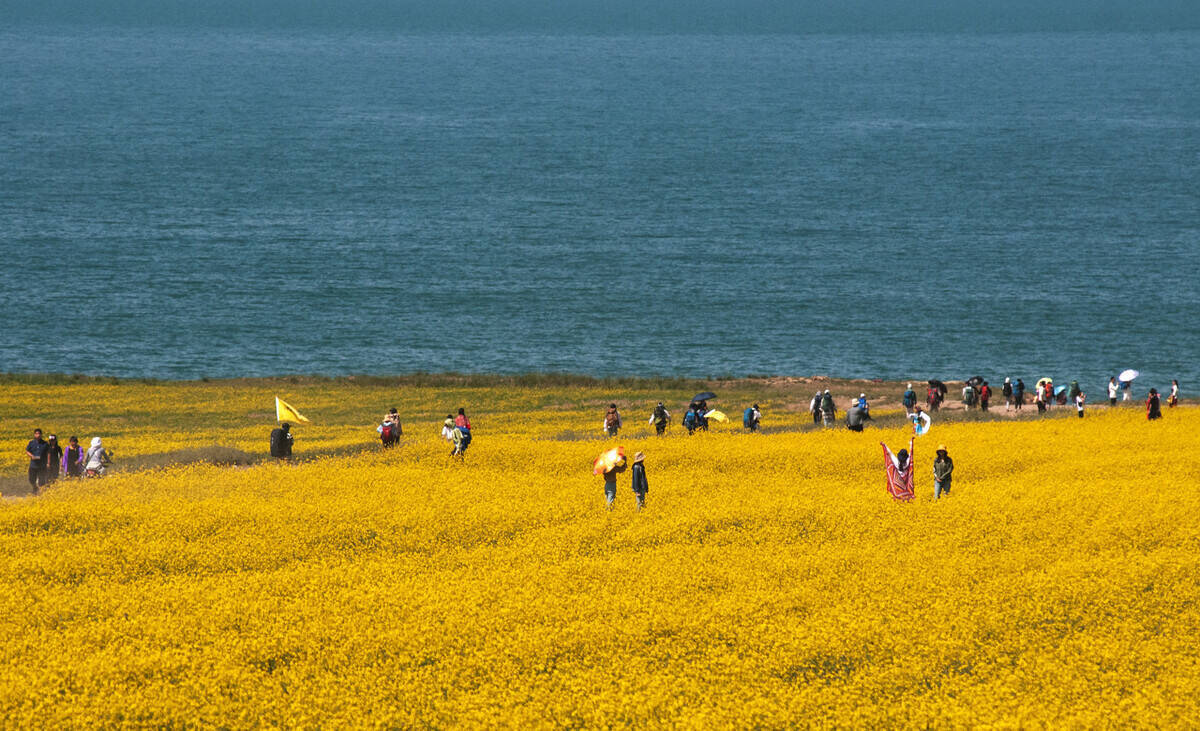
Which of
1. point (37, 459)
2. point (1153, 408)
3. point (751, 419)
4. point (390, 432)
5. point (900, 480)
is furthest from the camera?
point (1153, 408)

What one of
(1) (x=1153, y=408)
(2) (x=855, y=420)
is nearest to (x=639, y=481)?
(2) (x=855, y=420)

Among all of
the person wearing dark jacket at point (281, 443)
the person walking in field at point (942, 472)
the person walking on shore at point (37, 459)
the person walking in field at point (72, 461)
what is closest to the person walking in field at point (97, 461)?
the person walking in field at point (72, 461)

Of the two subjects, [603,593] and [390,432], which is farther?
[390,432]

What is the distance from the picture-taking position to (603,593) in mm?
27656

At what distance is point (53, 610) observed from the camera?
2617 cm

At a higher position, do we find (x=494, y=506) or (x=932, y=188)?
(x=932, y=188)

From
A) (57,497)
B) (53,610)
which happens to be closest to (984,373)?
(57,497)

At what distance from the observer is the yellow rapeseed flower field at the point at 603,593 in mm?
22531

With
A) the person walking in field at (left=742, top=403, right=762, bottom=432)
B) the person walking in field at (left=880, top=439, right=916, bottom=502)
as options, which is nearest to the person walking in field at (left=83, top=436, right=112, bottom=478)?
the person walking in field at (left=880, top=439, right=916, bottom=502)

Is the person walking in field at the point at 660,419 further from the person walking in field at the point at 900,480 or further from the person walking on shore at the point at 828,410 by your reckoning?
the person walking in field at the point at 900,480

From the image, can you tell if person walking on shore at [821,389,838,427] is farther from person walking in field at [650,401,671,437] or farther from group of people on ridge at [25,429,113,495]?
group of people on ridge at [25,429,113,495]

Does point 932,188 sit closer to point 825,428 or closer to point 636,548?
point 825,428

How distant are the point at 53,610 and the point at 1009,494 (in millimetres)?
24094

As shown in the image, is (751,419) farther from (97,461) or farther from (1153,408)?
(97,461)
